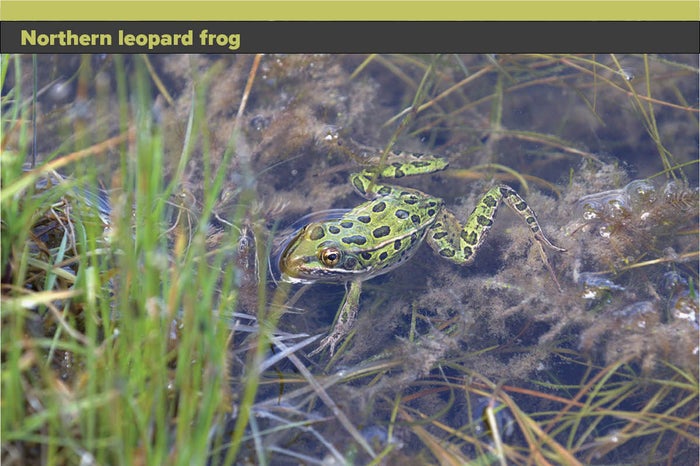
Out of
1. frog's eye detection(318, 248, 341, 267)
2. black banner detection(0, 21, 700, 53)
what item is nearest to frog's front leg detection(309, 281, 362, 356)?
frog's eye detection(318, 248, 341, 267)

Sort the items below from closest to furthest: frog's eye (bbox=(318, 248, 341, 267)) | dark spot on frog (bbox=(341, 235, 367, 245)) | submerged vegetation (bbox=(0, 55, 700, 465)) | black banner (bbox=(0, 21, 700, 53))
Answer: submerged vegetation (bbox=(0, 55, 700, 465))
black banner (bbox=(0, 21, 700, 53))
frog's eye (bbox=(318, 248, 341, 267))
dark spot on frog (bbox=(341, 235, 367, 245))

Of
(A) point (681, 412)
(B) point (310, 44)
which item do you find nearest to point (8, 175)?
(B) point (310, 44)

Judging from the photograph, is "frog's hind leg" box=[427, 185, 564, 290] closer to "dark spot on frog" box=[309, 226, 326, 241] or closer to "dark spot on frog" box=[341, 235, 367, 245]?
"dark spot on frog" box=[341, 235, 367, 245]

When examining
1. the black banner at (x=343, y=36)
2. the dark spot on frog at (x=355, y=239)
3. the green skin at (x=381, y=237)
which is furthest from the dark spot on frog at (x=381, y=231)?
the black banner at (x=343, y=36)

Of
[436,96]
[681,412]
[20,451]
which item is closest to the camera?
[20,451]

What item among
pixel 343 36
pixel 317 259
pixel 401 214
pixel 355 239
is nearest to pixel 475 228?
pixel 401 214

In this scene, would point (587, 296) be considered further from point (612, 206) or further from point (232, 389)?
point (232, 389)

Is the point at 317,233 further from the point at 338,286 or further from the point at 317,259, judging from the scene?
the point at 338,286

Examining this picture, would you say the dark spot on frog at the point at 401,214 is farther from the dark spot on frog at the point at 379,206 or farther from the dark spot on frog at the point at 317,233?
the dark spot on frog at the point at 317,233
